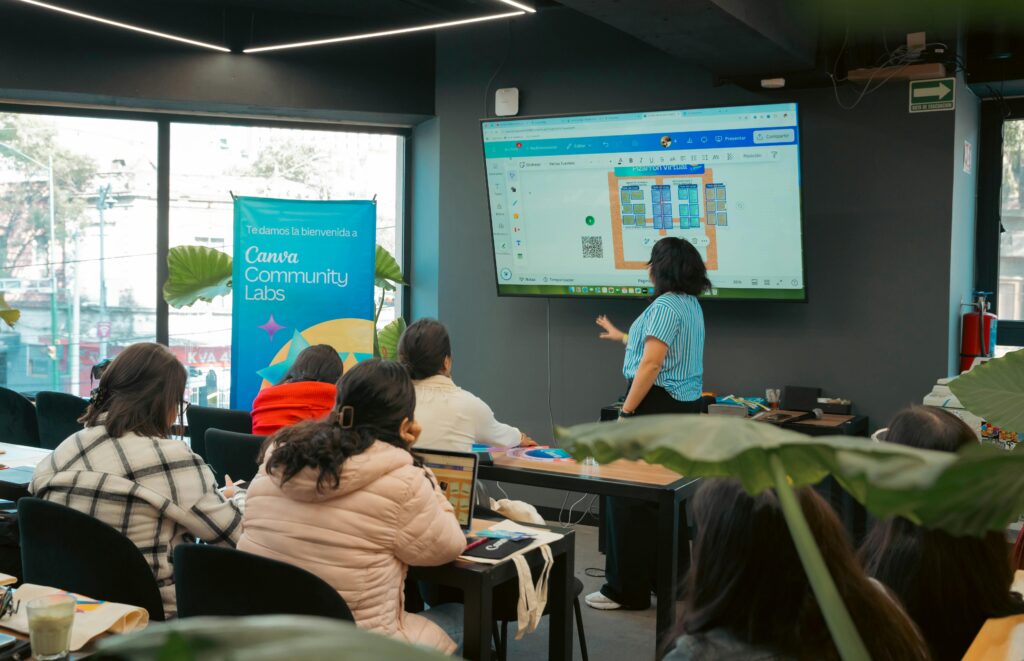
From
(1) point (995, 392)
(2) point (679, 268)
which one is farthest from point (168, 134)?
(1) point (995, 392)

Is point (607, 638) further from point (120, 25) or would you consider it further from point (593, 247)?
point (120, 25)

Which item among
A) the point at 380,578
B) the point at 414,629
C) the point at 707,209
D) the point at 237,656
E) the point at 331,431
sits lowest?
the point at 414,629

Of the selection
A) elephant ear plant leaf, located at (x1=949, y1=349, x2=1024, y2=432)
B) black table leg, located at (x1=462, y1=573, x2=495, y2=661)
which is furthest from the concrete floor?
elephant ear plant leaf, located at (x1=949, y1=349, x2=1024, y2=432)

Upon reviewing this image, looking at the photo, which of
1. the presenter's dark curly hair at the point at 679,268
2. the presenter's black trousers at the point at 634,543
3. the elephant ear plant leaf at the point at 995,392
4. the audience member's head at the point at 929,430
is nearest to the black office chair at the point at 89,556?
the audience member's head at the point at 929,430

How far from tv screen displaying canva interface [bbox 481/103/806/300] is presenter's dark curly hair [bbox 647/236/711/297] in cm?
82

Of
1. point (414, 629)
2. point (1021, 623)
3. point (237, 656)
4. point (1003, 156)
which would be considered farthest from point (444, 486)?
point (1003, 156)

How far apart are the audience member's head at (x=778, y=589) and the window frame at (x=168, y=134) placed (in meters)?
4.91

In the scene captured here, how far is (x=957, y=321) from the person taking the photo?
4625mm

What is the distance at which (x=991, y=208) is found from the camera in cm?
489

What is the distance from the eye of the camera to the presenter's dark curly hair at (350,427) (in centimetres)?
208

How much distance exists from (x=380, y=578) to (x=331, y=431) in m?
0.35

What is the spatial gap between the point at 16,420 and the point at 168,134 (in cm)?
201

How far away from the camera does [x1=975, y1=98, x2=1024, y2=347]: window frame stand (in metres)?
4.85

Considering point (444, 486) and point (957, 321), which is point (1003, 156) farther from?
point (444, 486)
